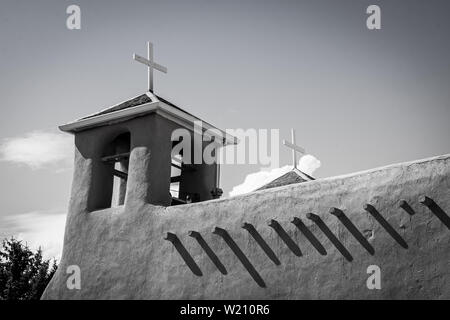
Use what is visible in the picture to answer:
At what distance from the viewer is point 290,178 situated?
48.6 feet

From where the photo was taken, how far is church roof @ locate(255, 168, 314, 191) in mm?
14590

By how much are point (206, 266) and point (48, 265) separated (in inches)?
821

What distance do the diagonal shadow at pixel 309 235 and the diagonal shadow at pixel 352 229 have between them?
0.53m

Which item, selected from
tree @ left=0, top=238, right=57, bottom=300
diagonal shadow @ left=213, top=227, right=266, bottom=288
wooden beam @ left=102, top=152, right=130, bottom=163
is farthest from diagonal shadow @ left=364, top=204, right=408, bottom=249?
tree @ left=0, top=238, right=57, bottom=300

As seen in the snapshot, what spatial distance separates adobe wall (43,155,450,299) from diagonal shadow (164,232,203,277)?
0.02m

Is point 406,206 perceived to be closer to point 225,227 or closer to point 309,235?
point 309,235

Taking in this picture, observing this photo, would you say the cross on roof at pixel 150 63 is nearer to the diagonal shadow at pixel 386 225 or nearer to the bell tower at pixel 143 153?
the bell tower at pixel 143 153

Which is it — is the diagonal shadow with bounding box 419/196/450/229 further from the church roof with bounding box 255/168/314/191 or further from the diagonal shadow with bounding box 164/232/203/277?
the church roof with bounding box 255/168/314/191

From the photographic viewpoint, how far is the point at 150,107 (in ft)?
38.0

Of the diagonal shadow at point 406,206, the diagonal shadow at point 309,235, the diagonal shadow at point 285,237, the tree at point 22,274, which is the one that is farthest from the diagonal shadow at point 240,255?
the tree at point 22,274

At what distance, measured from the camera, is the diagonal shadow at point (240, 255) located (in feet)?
29.9

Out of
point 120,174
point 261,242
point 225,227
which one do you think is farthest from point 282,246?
point 120,174
